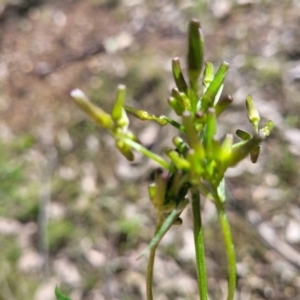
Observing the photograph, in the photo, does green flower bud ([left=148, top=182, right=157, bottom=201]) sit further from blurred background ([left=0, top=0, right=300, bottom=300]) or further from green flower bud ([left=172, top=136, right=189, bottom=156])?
blurred background ([left=0, top=0, right=300, bottom=300])

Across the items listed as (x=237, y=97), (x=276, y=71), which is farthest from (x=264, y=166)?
(x=276, y=71)

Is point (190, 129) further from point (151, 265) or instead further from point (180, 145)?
point (151, 265)

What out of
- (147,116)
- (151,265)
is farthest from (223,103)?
(151,265)

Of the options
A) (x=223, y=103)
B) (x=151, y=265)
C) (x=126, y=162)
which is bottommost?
(x=126, y=162)

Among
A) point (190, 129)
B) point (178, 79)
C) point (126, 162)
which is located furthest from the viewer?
point (126, 162)

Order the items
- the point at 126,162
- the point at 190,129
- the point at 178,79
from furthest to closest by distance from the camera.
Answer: the point at 126,162
the point at 178,79
the point at 190,129

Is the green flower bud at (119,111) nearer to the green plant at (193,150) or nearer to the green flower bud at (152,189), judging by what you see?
the green plant at (193,150)

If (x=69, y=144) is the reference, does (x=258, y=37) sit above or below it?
above

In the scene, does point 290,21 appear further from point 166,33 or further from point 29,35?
point 29,35
